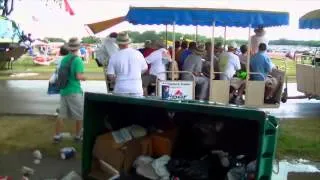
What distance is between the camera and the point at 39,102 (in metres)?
14.0

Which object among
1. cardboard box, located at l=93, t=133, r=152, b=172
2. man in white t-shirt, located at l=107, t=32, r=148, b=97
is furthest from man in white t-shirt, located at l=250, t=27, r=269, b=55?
cardboard box, located at l=93, t=133, r=152, b=172

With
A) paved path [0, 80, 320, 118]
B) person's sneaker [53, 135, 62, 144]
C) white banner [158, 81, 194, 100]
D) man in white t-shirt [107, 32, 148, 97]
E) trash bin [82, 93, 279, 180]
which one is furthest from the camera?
paved path [0, 80, 320, 118]

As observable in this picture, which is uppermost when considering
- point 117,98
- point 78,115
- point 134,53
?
point 134,53

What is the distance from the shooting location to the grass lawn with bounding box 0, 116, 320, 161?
8.39m

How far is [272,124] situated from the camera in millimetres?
5086

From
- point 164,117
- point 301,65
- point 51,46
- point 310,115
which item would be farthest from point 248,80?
point 51,46

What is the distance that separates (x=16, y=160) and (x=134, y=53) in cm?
234

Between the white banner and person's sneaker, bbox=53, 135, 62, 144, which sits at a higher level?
the white banner

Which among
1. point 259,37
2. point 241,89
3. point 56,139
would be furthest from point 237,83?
point 56,139

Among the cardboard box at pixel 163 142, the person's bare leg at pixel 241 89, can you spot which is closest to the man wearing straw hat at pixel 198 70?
the person's bare leg at pixel 241 89

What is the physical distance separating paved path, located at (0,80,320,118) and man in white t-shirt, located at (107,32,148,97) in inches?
179

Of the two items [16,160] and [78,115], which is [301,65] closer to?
[78,115]

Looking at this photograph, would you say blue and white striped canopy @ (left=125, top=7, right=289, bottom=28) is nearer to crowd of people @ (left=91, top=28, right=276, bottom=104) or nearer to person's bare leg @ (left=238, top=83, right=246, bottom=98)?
crowd of people @ (left=91, top=28, right=276, bottom=104)

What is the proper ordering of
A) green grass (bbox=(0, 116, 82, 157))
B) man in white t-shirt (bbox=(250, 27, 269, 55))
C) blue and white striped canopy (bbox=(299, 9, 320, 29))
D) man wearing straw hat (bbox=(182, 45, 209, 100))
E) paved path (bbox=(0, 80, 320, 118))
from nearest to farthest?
1. green grass (bbox=(0, 116, 82, 157))
2. man wearing straw hat (bbox=(182, 45, 209, 100))
3. paved path (bbox=(0, 80, 320, 118))
4. man in white t-shirt (bbox=(250, 27, 269, 55))
5. blue and white striped canopy (bbox=(299, 9, 320, 29))
